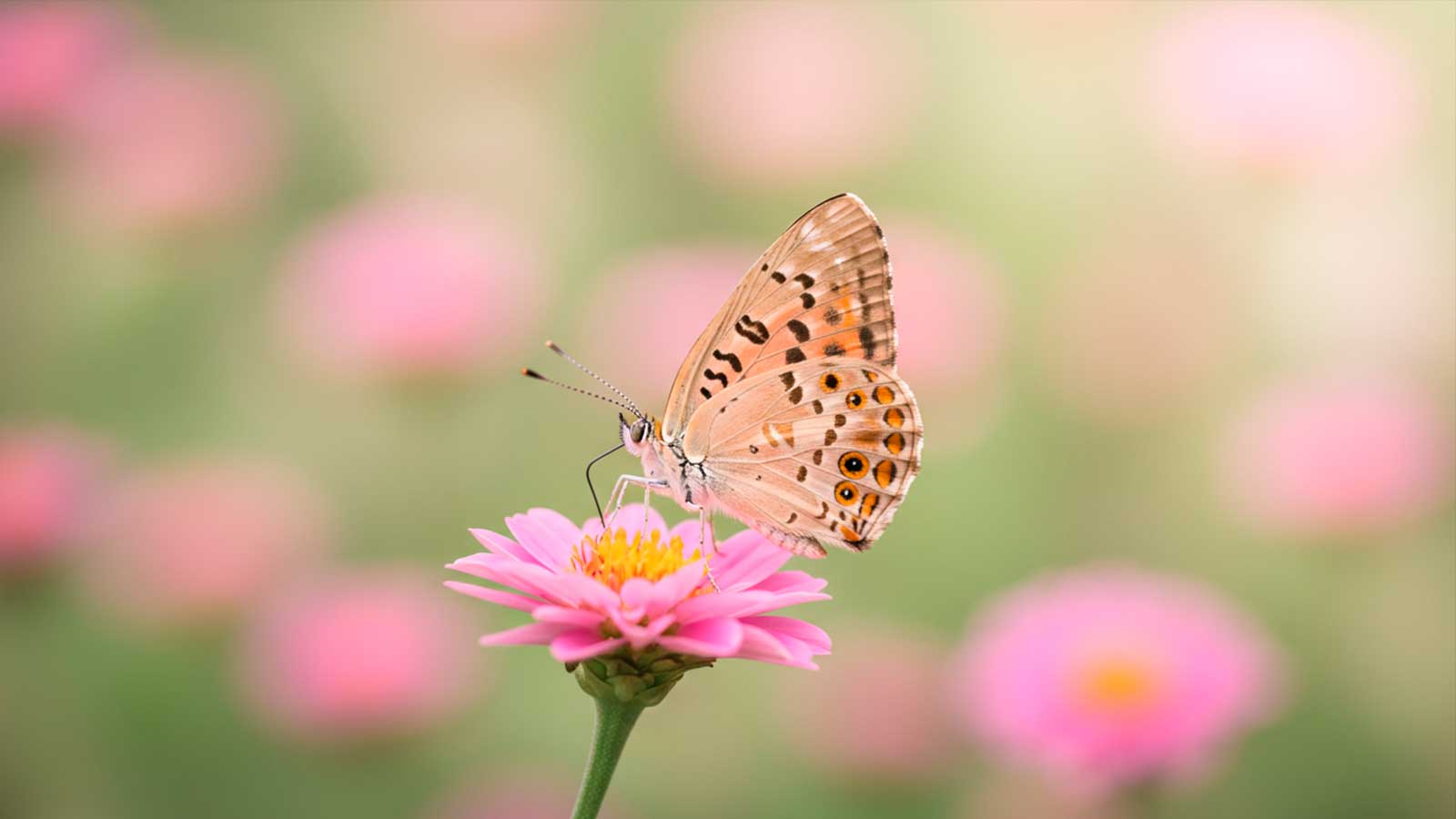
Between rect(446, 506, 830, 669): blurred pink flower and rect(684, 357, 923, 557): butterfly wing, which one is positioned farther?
rect(684, 357, 923, 557): butterfly wing

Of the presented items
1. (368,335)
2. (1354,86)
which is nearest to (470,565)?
(368,335)

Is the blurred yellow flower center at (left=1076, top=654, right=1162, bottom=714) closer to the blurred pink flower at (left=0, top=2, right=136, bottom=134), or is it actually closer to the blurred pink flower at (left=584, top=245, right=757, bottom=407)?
the blurred pink flower at (left=584, top=245, right=757, bottom=407)

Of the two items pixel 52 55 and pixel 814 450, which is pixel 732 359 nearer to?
Answer: pixel 814 450

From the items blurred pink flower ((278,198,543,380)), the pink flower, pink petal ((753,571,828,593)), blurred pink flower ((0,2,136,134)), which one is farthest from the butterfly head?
blurred pink flower ((0,2,136,134))

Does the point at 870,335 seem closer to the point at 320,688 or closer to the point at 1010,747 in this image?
the point at 1010,747

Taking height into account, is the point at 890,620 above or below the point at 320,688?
above

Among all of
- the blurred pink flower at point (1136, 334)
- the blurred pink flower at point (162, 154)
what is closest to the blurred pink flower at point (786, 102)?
the blurred pink flower at point (1136, 334)

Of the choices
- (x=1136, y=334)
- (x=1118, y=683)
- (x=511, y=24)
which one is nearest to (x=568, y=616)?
(x=1118, y=683)
